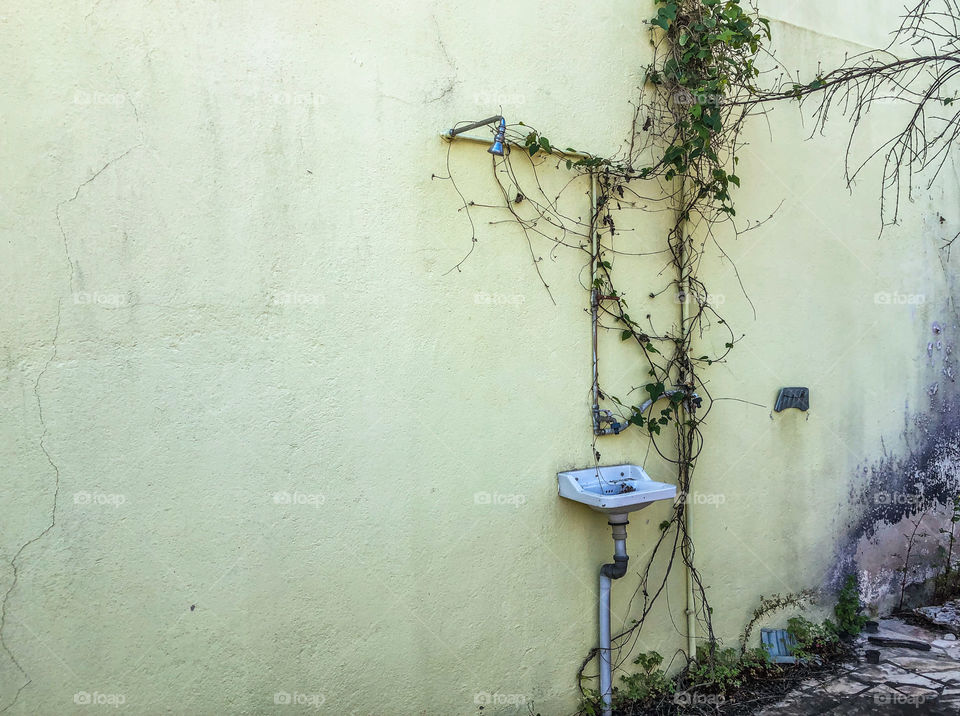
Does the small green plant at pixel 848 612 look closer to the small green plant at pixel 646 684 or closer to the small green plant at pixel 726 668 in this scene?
the small green plant at pixel 726 668

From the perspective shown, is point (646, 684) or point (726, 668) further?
point (726, 668)

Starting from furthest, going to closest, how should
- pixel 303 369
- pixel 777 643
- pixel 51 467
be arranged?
pixel 777 643, pixel 303 369, pixel 51 467

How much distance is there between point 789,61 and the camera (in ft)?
15.6

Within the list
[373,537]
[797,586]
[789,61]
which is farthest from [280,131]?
[797,586]

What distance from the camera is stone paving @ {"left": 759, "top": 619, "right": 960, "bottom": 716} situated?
4.02 meters

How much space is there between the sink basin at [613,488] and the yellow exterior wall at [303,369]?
13cm

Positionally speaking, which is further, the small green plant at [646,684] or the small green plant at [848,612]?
the small green plant at [848,612]

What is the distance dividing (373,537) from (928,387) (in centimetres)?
438

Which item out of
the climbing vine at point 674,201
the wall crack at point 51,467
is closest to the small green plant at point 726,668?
the climbing vine at point 674,201

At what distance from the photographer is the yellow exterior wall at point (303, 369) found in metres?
2.89

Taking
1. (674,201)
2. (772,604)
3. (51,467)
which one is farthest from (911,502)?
(51,467)

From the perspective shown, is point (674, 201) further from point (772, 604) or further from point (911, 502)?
point (911, 502)

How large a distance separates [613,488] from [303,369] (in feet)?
5.79

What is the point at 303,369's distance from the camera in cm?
329
